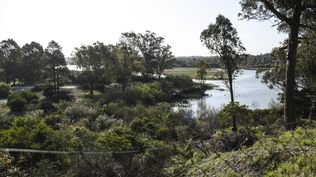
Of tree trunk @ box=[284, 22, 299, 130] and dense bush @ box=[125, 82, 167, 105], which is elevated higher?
tree trunk @ box=[284, 22, 299, 130]

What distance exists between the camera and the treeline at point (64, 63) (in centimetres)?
4166

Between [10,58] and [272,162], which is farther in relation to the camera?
[10,58]

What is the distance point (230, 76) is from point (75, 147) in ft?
49.1

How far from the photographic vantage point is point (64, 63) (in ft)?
137

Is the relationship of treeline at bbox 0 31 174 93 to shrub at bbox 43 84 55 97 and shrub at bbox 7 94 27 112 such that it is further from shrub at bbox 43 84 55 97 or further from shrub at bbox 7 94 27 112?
shrub at bbox 7 94 27 112

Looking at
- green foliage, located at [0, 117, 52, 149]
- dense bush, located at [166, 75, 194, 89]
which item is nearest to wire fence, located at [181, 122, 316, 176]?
green foliage, located at [0, 117, 52, 149]

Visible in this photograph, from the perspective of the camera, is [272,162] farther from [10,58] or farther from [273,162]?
[10,58]

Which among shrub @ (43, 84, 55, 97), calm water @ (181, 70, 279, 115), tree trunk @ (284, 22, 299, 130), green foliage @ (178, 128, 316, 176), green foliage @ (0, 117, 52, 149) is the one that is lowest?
calm water @ (181, 70, 279, 115)

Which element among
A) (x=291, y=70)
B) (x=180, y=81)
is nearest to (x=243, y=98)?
(x=180, y=81)

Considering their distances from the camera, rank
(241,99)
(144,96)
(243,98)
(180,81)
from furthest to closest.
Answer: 1. (180,81)
2. (243,98)
3. (241,99)
4. (144,96)

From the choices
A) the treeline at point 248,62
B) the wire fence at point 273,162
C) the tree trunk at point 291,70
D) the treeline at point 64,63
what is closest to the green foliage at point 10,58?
the treeline at point 64,63

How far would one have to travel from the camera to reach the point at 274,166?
16.7 ft

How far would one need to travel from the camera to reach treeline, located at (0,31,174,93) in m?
41.7

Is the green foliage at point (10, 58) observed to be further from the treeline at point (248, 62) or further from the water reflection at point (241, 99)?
the treeline at point (248, 62)
